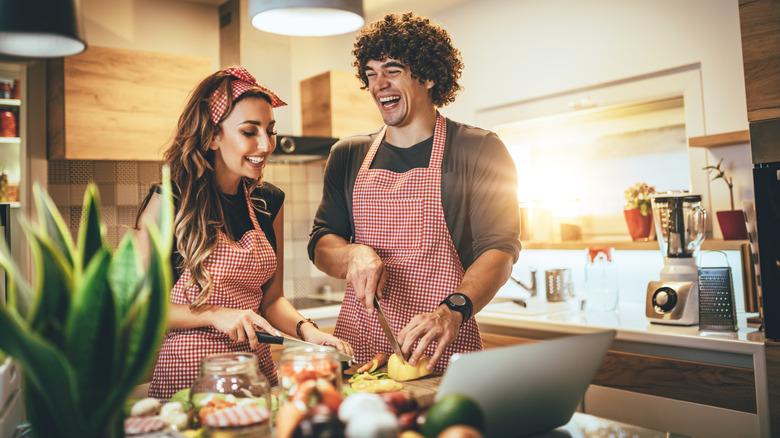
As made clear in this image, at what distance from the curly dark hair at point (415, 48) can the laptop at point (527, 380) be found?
45.5 inches

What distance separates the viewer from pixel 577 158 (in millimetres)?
3316

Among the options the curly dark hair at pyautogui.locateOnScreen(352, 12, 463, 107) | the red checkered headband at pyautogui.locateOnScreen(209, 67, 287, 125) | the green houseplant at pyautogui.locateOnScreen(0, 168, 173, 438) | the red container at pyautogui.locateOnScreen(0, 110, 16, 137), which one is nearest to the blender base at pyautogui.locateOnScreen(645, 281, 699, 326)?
the curly dark hair at pyautogui.locateOnScreen(352, 12, 463, 107)

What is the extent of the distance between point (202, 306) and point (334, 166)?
633mm

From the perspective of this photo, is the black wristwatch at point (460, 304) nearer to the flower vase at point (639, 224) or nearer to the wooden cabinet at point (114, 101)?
the flower vase at point (639, 224)

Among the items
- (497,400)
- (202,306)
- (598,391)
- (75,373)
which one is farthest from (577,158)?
(75,373)

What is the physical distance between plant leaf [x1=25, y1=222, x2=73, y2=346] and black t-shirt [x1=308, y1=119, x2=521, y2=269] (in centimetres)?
115

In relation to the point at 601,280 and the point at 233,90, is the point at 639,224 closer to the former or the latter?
the point at 601,280

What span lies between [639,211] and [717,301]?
693 millimetres

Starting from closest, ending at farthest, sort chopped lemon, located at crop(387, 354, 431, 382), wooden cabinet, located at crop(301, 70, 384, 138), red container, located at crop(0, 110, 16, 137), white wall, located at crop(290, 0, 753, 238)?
chopped lemon, located at crop(387, 354, 431, 382), white wall, located at crop(290, 0, 753, 238), red container, located at crop(0, 110, 16, 137), wooden cabinet, located at crop(301, 70, 384, 138)

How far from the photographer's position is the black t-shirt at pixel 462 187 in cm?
169

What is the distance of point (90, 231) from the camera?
0.74 meters

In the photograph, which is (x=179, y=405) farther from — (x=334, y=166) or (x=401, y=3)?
(x=401, y=3)

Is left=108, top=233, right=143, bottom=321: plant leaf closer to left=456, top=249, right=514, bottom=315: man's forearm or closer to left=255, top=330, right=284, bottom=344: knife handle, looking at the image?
left=255, top=330, right=284, bottom=344: knife handle

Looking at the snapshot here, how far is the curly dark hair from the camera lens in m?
1.81
